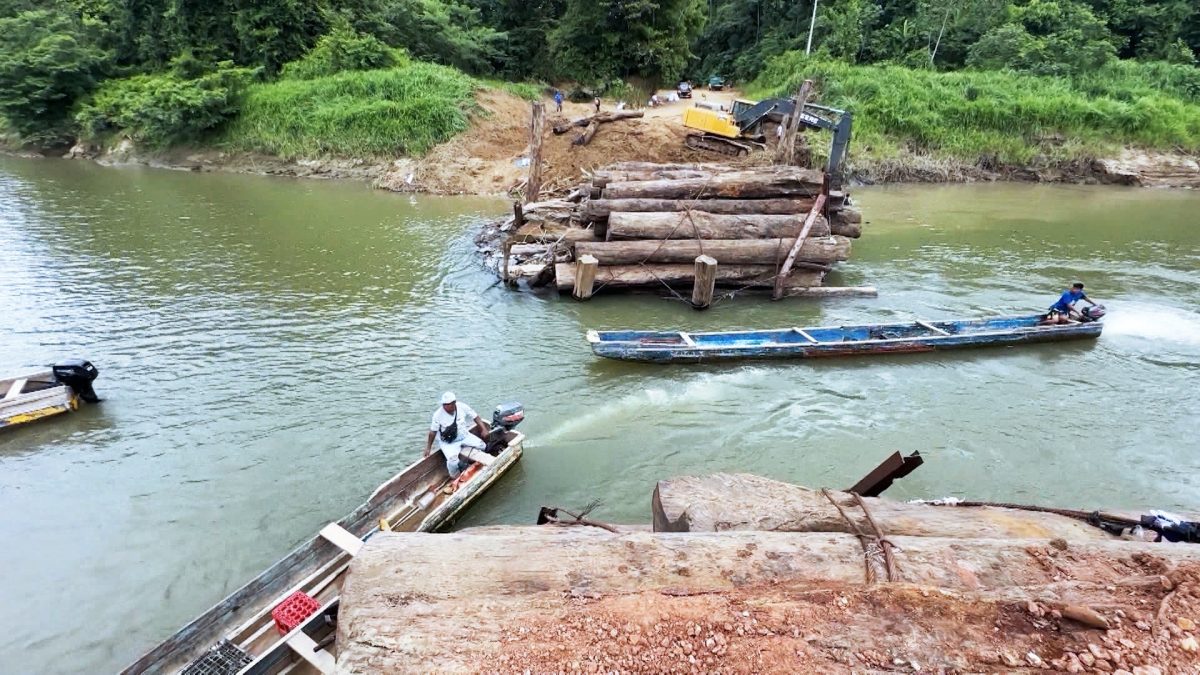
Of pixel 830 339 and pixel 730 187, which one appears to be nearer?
pixel 830 339

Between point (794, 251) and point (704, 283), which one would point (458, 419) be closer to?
point (704, 283)

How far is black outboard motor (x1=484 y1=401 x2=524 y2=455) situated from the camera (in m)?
8.92

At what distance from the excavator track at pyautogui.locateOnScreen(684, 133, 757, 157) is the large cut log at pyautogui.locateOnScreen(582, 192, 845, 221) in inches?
408

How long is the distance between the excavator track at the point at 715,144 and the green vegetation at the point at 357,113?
1094 centimetres

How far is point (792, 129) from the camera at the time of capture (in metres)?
20.8

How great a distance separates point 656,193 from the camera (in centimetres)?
1628

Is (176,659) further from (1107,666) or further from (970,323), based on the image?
(970,323)

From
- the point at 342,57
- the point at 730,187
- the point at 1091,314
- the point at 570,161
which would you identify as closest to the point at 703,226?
the point at 730,187

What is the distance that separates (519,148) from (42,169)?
22627 mm

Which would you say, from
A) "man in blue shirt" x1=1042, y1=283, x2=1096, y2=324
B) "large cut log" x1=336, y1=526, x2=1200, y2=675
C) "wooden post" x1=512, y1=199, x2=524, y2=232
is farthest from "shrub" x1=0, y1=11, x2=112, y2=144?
"man in blue shirt" x1=1042, y1=283, x2=1096, y2=324

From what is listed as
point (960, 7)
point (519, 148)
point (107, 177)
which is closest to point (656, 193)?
point (519, 148)

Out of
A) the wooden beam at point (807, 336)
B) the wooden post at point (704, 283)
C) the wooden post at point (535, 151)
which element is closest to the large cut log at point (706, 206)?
the wooden post at point (704, 283)

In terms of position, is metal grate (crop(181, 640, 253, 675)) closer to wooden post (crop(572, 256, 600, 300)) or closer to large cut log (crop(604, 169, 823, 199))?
wooden post (crop(572, 256, 600, 300))

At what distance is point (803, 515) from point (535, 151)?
17.8 metres
